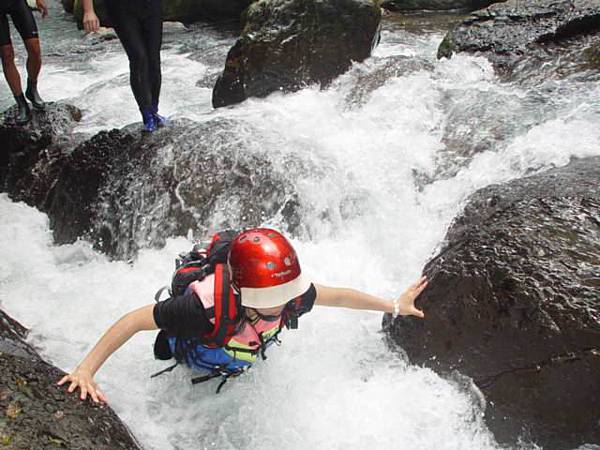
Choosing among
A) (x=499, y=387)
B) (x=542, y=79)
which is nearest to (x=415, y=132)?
(x=542, y=79)

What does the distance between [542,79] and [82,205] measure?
5.31 metres

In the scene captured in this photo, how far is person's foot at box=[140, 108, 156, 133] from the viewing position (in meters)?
5.74

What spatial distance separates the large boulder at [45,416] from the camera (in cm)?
229

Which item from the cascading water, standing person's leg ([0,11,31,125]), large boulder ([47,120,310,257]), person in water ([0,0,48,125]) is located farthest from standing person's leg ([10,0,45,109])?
large boulder ([47,120,310,257])

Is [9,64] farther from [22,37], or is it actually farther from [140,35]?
[140,35]

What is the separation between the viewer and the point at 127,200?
18.3 feet

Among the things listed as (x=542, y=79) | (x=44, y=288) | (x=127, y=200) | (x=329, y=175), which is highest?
(x=542, y=79)

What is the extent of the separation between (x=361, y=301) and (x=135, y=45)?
3459mm

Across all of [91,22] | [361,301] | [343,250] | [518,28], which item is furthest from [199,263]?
[518,28]

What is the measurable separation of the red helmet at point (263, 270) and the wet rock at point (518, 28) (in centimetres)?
527

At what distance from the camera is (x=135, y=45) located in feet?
16.9

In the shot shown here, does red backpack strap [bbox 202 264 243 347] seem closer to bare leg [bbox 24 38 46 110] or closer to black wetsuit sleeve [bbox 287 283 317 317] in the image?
black wetsuit sleeve [bbox 287 283 317 317]

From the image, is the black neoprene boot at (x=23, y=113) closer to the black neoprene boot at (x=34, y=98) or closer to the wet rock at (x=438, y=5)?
the black neoprene boot at (x=34, y=98)

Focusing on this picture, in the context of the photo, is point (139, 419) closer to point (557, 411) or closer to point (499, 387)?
point (499, 387)
